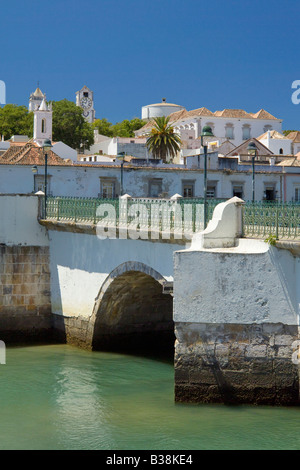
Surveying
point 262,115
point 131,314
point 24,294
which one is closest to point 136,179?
point 24,294

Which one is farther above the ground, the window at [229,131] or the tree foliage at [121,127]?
the tree foliage at [121,127]

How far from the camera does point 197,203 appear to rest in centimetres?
1506

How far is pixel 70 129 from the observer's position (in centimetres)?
6681

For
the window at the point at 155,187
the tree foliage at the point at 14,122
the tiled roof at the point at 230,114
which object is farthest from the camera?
the tiled roof at the point at 230,114

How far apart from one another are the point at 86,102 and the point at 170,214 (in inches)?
4089

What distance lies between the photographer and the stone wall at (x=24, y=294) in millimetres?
19688

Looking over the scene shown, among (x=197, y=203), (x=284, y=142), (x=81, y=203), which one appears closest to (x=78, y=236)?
(x=81, y=203)

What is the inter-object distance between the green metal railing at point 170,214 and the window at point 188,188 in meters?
12.3

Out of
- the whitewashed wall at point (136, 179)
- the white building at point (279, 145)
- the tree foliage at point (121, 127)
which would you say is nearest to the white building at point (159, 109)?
the tree foliage at point (121, 127)

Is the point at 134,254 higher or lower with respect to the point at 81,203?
lower

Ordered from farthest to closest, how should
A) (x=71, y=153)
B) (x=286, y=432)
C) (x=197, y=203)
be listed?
(x=71, y=153)
(x=197, y=203)
(x=286, y=432)

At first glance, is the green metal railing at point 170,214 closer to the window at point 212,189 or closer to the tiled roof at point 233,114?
the window at point 212,189
